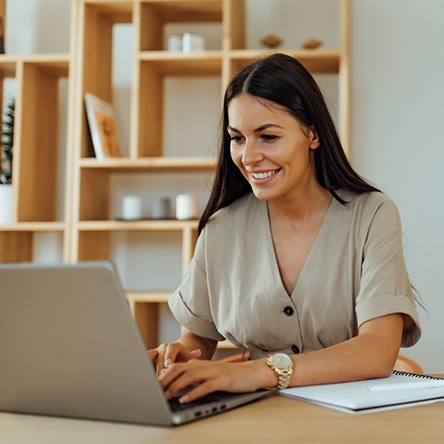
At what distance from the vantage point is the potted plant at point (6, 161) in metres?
3.27

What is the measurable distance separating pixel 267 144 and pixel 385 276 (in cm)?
42

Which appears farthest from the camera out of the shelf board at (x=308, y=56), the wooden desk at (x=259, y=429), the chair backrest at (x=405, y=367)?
the shelf board at (x=308, y=56)

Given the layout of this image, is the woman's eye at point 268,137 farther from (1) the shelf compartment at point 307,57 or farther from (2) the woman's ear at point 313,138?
(1) the shelf compartment at point 307,57

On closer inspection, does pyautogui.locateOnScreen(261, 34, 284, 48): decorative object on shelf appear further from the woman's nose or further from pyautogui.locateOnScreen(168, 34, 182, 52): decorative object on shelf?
the woman's nose

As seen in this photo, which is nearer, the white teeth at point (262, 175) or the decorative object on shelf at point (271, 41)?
the white teeth at point (262, 175)

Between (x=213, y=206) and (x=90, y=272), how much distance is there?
3.39 ft

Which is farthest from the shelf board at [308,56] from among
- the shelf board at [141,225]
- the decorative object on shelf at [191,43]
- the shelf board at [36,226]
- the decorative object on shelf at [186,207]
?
the shelf board at [36,226]

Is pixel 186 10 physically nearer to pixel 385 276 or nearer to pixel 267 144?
pixel 267 144

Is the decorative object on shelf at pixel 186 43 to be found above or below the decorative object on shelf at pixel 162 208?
above

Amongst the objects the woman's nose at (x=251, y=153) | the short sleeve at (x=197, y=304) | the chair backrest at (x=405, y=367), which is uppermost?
the woman's nose at (x=251, y=153)

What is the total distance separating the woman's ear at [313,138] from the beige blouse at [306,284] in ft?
0.44

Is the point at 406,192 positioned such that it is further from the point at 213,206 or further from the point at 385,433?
the point at 385,433

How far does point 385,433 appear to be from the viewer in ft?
3.28

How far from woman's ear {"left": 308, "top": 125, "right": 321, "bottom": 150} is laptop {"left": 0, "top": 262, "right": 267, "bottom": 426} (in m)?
0.89
